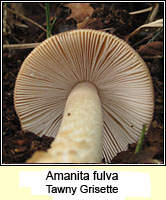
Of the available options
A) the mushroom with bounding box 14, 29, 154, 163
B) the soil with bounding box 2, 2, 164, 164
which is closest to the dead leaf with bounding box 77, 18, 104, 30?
the soil with bounding box 2, 2, 164, 164

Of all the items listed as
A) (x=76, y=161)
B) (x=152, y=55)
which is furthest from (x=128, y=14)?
(x=76, y=161)

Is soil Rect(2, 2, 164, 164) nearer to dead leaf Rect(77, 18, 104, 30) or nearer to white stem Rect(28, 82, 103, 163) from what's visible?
dead leaf Rect(77, 18, 104, 30)

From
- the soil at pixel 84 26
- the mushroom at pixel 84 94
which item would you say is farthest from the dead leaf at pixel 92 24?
the mushroom at pixel 84 94

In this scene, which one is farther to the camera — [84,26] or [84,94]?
[84,26]

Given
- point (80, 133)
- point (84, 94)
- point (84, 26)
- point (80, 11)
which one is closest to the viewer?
point (80, 133)

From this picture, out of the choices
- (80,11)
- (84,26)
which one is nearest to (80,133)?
(84,26)

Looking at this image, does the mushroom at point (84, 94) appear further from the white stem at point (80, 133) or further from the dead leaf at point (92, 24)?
the dead leaf at point (92, 24)

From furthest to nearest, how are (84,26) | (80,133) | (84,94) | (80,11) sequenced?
1. (80,11)
2. (84,26)
3. (84,94)
4. (80,133)

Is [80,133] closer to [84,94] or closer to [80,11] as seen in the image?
[84,94]
